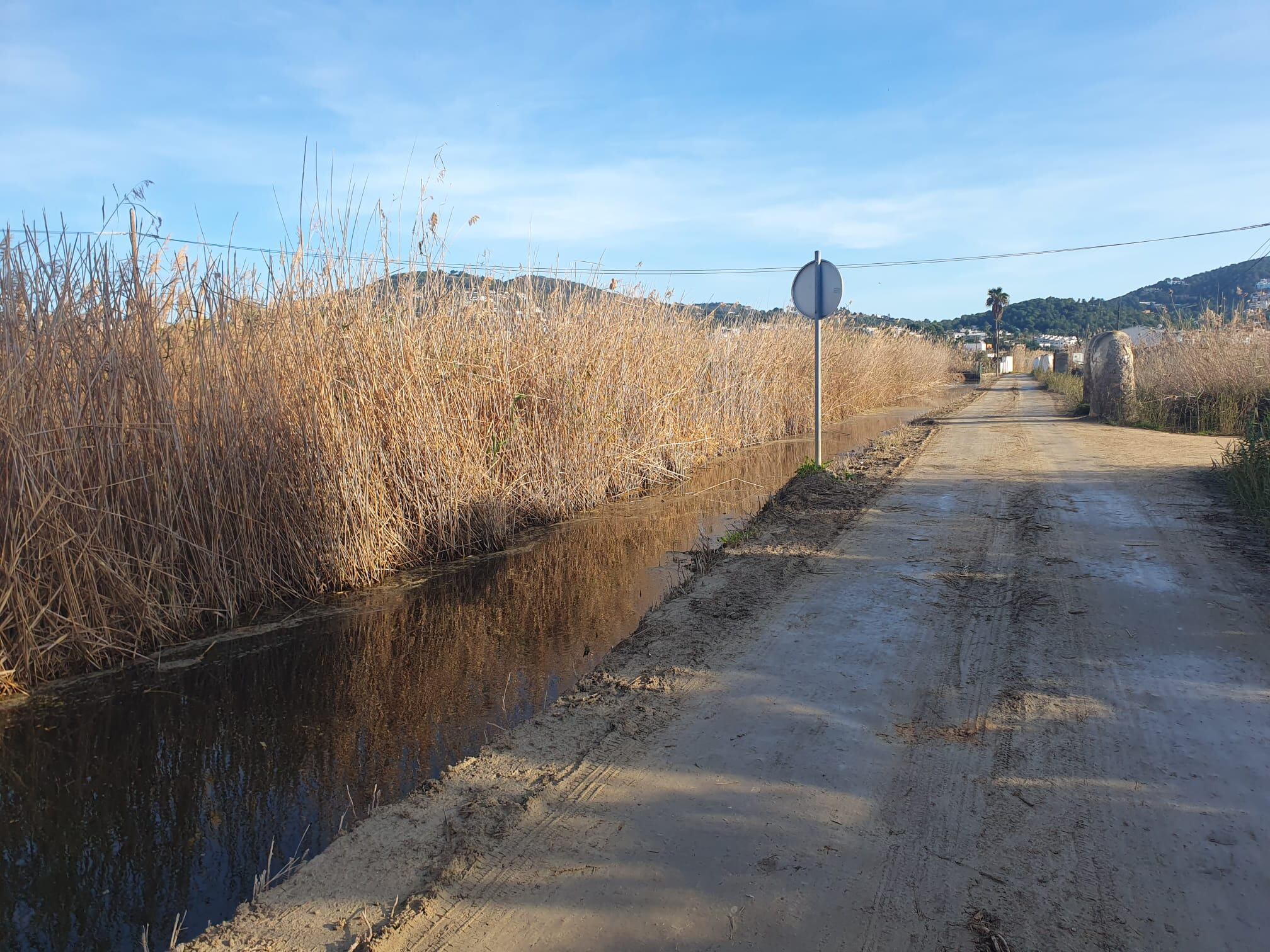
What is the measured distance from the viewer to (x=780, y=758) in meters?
3.22

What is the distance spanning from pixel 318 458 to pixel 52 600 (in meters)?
1.97

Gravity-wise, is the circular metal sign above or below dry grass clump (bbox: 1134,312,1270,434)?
above

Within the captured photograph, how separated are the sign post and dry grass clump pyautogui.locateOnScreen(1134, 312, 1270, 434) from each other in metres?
7.80

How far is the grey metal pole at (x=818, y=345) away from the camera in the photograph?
10.1 metres

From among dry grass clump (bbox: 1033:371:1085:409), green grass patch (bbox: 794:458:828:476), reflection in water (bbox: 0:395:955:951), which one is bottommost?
reflection in water (bbox: 0:395:955:951)

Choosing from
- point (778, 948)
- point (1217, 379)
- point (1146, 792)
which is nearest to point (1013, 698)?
point (1146, 792)

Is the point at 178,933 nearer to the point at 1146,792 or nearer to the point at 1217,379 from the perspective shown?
the point at 1146,792

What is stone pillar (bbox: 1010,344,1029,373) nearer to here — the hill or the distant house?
the hill

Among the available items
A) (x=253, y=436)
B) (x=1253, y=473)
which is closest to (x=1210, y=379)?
(x=1253, y=473)

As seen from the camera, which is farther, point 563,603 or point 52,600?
point 563,603

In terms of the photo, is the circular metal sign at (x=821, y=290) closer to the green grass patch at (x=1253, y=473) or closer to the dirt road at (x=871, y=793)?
the green grass patch at (x=1253, y=473)

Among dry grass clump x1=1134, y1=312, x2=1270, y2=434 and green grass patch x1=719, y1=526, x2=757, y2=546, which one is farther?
dry grass clump x1=1134, y1=312, x2=1270, y2=434


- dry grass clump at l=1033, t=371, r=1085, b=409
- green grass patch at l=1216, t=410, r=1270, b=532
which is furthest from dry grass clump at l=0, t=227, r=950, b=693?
dry grass clump at l=1033, t=371, r=1085, b=409

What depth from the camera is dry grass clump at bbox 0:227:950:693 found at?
15.4 feet
